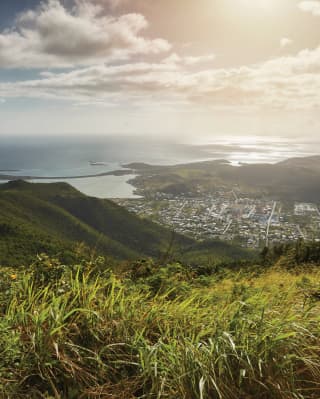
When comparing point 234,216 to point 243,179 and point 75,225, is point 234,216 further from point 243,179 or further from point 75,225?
point 243,179

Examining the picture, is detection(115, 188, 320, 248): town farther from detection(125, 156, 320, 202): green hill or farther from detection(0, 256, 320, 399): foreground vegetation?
detection(0, 256, 320, 399): foreground vegetation

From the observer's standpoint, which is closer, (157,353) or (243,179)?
(157,353)

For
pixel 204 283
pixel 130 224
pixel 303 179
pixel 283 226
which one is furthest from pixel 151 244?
pixel 303 179

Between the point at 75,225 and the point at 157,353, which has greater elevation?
the point at 157,353

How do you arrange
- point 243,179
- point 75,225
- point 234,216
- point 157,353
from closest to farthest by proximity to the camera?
point 157,353 → point 75,225 → point 234,216 → point 243,179

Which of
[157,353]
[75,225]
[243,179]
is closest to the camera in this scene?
[157,353]

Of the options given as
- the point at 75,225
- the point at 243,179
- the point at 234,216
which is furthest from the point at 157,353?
the point at 243,179
